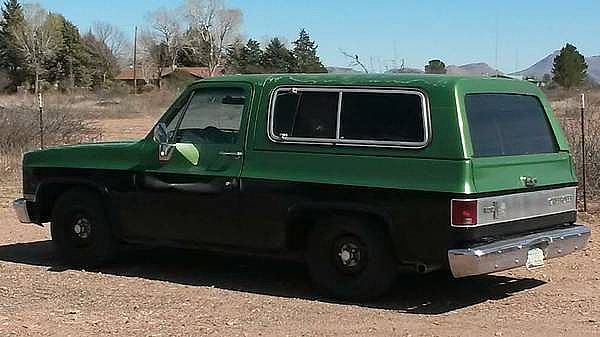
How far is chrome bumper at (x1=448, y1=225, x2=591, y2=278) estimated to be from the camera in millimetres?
7742

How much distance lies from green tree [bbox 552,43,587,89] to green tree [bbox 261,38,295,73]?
18.9 m

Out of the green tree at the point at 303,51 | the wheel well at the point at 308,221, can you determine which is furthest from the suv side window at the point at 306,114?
the green tree at the point at 303,51

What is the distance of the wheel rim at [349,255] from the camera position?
849cm

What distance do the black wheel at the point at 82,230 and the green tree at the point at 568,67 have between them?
53.7m

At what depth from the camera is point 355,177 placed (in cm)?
837

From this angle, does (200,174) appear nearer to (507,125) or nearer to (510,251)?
(507,125)

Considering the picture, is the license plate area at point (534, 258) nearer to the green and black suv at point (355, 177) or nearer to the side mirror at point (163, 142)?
the green and black suv at point (355, 177)

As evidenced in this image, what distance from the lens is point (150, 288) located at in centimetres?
934

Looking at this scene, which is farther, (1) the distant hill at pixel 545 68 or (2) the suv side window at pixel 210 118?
(1) the distant hill at pixel 545 68

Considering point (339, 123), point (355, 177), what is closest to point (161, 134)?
point (339, 123)

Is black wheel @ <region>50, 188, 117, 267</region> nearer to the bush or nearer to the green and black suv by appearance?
the green and black suv

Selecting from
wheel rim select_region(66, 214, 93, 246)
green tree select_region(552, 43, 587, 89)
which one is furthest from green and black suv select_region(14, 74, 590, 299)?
green tree select_region(552, 43, 587, 89)

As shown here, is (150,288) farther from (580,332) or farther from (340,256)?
(580,332)

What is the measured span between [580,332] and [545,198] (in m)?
1.43
